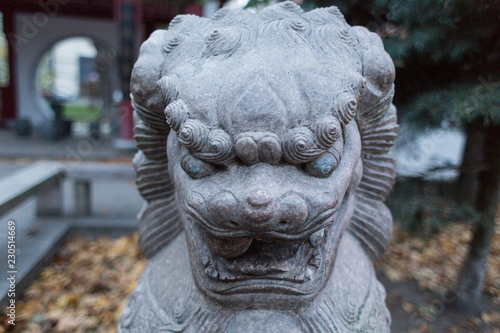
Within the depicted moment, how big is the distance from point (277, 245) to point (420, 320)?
1833mm

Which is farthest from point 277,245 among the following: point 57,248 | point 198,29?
point 57,248

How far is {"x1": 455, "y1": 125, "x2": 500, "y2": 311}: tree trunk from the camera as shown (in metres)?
2.12

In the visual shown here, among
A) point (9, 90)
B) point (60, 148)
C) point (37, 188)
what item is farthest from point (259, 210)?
point (9, 90)

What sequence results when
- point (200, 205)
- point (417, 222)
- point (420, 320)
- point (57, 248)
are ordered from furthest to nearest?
1. point (57, 248)
2. point (420, 320)
3. point (417, 222)
4. point (200, 205)

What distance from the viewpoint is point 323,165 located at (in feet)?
2.81

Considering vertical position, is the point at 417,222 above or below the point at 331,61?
below

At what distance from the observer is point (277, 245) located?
0.97 meters

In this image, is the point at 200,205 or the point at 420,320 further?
the point at 420,320

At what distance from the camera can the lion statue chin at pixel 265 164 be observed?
0.82 m

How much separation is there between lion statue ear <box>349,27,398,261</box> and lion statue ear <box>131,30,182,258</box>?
57cm

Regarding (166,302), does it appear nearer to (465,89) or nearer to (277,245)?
Answer: (277,245)

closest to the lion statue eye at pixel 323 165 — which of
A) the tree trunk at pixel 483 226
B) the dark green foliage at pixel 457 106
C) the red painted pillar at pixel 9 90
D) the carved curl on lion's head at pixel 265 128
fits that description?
the carved curl on lion's head at pixel 265 128

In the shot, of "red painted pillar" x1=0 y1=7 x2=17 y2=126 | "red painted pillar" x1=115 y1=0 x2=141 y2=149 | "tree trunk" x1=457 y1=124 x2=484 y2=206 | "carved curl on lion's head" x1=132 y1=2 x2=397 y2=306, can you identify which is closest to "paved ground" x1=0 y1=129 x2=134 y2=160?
"red painted pillar" x1=0 y1=7 x2=17 y2=126

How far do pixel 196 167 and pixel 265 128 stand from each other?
7.3 inches
